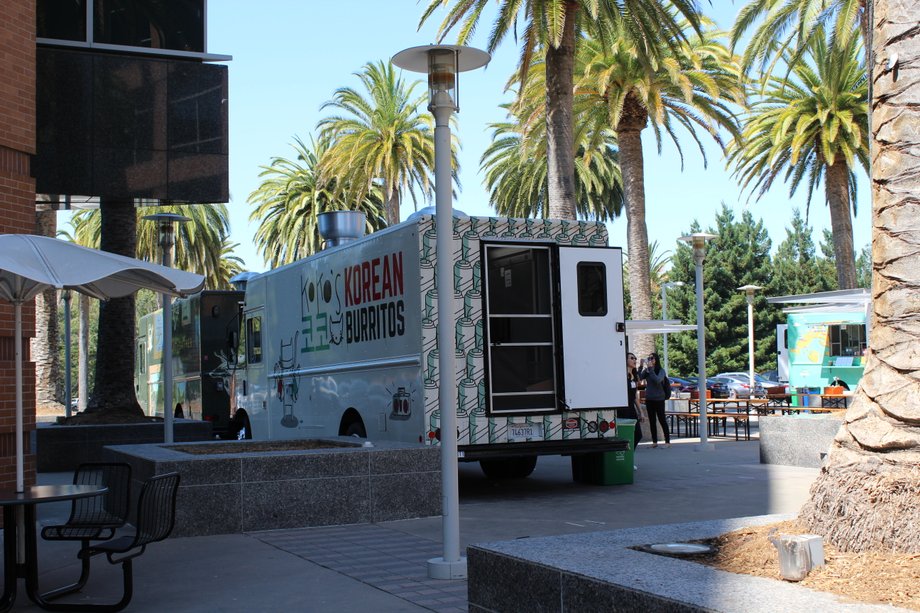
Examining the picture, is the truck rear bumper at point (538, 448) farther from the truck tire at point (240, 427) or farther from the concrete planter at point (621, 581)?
the truck tire at point (240, 427)

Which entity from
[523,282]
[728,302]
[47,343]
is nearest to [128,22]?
[523,282]

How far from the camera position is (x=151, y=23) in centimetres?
1423

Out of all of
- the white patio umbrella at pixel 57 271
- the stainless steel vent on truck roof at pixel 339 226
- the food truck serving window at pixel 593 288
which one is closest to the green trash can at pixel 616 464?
the food truck serving window at pixel 593 288

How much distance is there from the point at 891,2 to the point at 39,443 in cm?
1454

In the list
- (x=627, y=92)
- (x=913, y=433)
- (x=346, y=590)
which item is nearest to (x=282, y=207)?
(x=627, y=92)

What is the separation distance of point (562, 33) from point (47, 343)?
2306cm

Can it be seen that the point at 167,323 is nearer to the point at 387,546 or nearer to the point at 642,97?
the point at 387,546

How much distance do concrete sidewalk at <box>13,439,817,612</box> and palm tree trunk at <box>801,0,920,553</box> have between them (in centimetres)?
266

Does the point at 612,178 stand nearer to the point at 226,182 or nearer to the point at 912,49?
the point at 226,182

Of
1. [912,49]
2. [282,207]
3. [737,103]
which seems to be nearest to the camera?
[912,49]

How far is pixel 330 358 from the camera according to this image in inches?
543

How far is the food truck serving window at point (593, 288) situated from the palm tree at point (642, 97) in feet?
36.9

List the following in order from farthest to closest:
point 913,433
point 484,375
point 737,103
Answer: point 737,103 < point 484,375 < point 913,433

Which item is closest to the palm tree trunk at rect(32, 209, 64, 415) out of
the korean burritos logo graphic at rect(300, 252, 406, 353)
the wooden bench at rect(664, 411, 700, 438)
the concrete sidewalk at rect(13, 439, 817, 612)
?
the concrete sidewalk at rect(13, 439, 817, 612)
